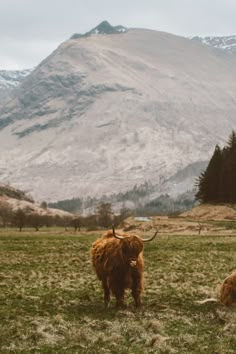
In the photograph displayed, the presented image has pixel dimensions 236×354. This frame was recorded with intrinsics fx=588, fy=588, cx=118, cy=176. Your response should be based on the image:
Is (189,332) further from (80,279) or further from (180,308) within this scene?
(80,279)

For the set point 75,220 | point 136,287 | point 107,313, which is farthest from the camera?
point 75,220

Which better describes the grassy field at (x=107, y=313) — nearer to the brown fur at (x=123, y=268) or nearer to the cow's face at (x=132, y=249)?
the brown fur at (x=123, y=268)

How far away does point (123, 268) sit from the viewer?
Answer: 66.8 feet

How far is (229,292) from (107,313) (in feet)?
14.5

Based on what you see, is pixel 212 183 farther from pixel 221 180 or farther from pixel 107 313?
pixel 107 313

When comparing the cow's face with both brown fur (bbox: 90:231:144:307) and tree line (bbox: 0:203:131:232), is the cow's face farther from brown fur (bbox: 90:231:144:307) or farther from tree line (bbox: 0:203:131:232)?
tree line (bbox: 0:203:131:232)

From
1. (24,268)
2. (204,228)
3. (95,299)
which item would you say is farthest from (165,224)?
(95,299)

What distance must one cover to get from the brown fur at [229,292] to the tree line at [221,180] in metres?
92.7

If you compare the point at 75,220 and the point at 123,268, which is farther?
the point at 75,220

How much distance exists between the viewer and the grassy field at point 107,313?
565 inches

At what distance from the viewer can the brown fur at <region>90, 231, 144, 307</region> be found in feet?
65.8

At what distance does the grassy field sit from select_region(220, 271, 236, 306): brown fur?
0.33 meters

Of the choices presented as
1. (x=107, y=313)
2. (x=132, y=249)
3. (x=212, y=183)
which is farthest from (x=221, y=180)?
(x=107, y=313)

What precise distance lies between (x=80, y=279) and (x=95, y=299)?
6.11 metres
